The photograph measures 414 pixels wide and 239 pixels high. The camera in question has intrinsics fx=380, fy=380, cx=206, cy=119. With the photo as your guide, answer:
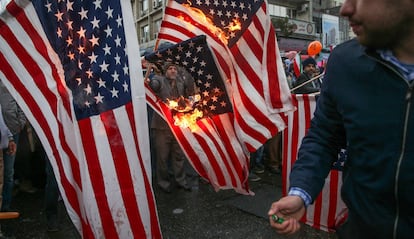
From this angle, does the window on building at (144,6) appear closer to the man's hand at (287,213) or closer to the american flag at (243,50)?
the american flag at (243,50)

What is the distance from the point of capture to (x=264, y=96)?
4.07 meters

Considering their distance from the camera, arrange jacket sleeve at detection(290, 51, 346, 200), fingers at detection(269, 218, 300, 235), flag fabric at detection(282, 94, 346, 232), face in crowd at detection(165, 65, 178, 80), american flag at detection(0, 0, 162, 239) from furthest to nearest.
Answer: face in crowd at detection(165, 65, 178, 80), flag fabric at detection(282, 94, 346, 232), american flag at detection(0, 0, 162, 239), jacket sleeve at detection(290, 51, 346, 200), fingers at detection(269, 218, 300, 235)

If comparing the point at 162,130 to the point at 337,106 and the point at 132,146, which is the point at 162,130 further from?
the point at 337,106

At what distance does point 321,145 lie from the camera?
1.63 meters

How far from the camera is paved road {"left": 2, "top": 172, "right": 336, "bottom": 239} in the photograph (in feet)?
13.8

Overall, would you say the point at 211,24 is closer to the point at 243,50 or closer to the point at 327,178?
the point at 243,50

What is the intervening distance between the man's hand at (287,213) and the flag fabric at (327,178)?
1.99 m

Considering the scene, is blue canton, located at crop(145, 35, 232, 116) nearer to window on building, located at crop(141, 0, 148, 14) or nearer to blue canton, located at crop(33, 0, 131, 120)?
blue canton, located at crop(33, 0, 131, 120)

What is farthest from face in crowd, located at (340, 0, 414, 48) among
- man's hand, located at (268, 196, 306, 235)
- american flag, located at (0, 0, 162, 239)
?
american flag, located at (0, 0, 162, 239)

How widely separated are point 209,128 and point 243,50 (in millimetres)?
932

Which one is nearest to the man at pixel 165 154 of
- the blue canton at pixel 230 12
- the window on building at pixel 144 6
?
the blue canton at pixel 230 12

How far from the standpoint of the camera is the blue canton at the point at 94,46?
111 inches

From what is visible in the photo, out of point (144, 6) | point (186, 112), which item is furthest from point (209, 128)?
point (144, 6)

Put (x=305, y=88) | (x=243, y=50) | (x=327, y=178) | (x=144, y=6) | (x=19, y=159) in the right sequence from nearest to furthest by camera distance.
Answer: (x=327, y=178) → (x=243, y=50) → (x=19, y=159) → (x=305, y=88) → (x=144, y=6)
